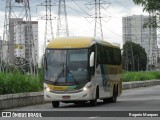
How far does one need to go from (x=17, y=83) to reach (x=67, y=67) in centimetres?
494

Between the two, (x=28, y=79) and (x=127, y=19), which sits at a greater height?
(x=127, y=19)

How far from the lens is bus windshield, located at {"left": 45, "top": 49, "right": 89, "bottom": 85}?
2452 centimetres

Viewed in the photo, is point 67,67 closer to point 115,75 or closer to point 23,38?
point 115,75

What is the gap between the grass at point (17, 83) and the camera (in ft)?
87.8

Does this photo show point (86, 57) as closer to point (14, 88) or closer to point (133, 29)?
point (14, 88)

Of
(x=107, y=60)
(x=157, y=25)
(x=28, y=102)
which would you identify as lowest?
(x=28, y=102)

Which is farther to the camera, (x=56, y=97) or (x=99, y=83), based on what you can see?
(x=99, y=83)

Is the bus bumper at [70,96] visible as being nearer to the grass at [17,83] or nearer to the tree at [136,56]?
the grass at [17,83]

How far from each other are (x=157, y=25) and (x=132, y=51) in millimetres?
112591

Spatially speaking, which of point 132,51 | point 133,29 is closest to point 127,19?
point 133,29

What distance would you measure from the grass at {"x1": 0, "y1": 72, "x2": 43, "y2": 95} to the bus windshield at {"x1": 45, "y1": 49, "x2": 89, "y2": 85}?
3112 mm

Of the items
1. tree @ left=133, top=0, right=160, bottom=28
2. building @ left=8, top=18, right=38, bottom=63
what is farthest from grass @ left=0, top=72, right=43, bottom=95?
building @ left=8, top=18, right=38, bottom=63

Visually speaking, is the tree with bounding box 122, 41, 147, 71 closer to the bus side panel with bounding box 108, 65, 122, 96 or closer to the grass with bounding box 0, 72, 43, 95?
the bus side panel with bounding box 108, 65, 122, 96

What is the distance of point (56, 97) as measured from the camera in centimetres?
2422
